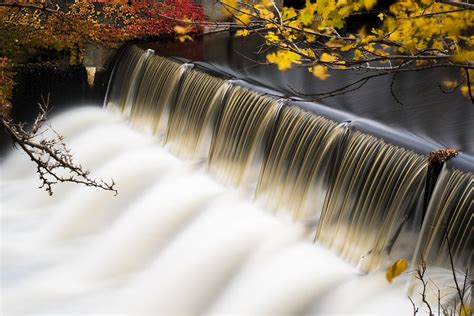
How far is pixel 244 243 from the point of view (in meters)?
8.89

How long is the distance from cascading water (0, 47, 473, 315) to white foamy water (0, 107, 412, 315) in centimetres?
2

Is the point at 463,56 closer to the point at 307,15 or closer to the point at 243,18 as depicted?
the point at 307,15

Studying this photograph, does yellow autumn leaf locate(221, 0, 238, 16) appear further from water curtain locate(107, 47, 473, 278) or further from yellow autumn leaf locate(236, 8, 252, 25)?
water curtain locate(107, 47, 473, 278)

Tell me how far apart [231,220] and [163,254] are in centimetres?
92

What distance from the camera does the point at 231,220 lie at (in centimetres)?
946

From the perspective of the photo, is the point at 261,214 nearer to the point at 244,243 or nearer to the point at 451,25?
the point at 244,243

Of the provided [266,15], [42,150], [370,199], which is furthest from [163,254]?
[42,150]

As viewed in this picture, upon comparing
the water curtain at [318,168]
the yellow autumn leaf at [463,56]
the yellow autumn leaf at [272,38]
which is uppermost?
the yellow autumn leaf at [463,56]

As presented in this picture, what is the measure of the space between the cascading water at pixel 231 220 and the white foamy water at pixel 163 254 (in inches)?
0.8

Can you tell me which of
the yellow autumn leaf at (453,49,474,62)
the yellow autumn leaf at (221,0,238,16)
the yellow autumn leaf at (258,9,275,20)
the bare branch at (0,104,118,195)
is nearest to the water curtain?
the yellow autumn leaf at (258,9,275,20)

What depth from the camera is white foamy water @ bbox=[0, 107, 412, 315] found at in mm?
7668

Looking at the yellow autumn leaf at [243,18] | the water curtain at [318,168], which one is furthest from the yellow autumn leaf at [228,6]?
the water curtain at [318,168]

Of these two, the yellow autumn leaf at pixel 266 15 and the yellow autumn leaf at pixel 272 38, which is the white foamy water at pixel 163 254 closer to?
the yellow autumn leaf at pixel 272 38

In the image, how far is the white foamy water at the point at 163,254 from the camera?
7.67m
